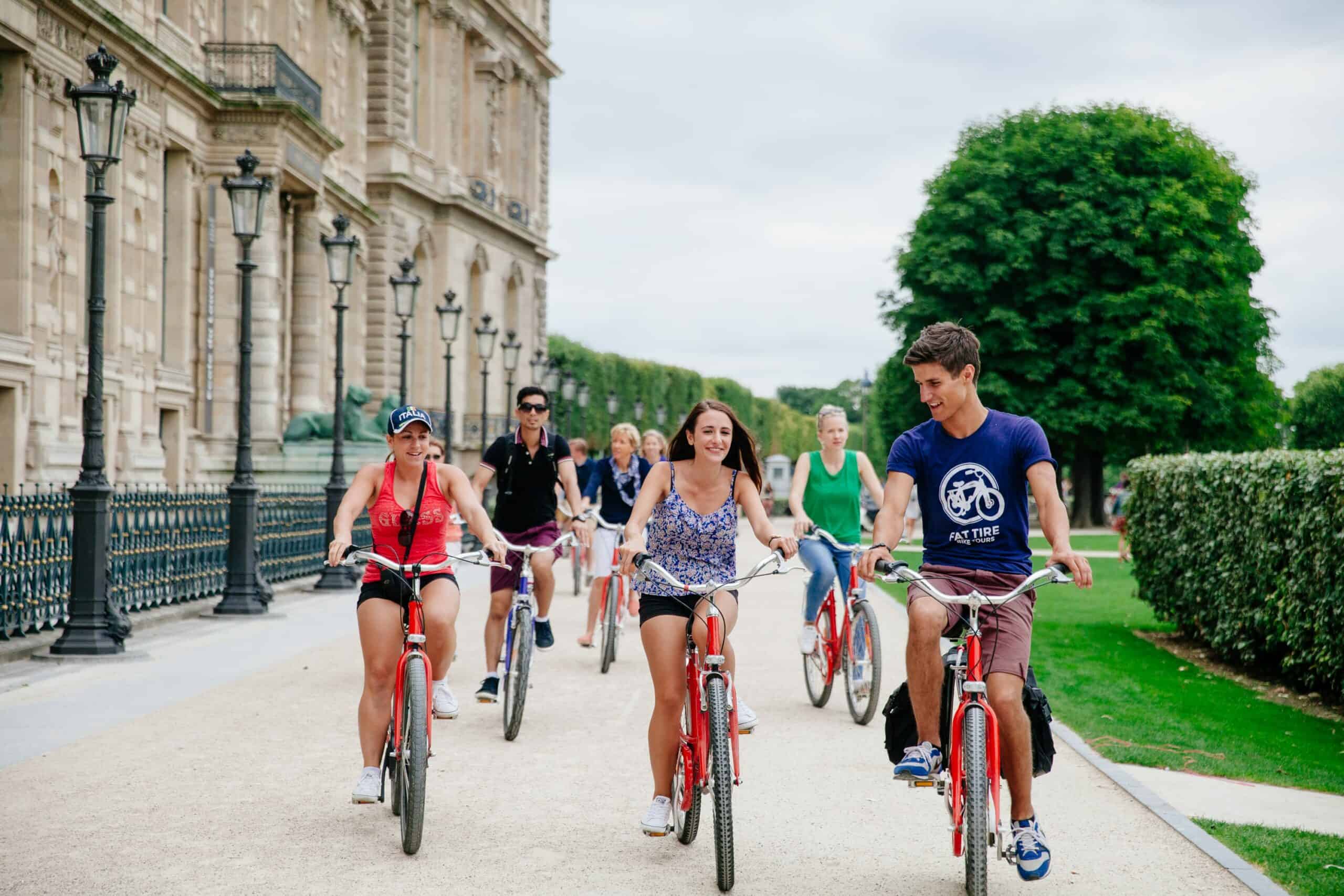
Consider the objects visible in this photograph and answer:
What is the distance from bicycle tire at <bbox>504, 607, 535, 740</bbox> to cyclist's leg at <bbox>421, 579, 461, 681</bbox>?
188 centimetres

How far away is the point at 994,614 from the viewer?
16.7 ft

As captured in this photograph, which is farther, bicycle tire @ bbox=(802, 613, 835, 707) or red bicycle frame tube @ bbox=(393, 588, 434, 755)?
bicycle tire @ bbox=(802, 613, 835, 707)

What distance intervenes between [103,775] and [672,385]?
244 ft

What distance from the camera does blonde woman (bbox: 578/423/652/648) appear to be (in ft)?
42.3

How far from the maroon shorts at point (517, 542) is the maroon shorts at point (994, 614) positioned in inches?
180

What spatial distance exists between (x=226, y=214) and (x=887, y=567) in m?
28.0

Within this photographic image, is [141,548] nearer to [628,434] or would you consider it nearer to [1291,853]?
[628,434]

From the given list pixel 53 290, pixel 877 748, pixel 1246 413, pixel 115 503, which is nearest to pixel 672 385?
pixel 1246 413

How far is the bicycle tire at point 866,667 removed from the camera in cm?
898

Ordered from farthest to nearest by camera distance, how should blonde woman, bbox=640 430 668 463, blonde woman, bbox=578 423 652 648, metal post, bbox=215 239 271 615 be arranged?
metal post, bbox=215 239 271 615
blonde woman, bbox=640 430 668 463
blonde woman, bbox=578 423 652 648

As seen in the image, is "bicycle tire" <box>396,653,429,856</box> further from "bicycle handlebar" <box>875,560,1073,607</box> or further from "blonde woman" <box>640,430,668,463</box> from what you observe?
"blonde woman" <box>640,430,668,463</box>

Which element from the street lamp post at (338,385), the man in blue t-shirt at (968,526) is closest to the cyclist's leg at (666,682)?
the man in blue t-shirt at (968,526)

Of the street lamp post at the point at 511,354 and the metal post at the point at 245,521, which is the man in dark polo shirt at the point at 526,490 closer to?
the metal post at the point at 245,521

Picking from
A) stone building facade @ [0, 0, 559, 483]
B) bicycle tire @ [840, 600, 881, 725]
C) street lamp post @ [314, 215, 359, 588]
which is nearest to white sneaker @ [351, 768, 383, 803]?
bicycle tire @ [840, 600, 881, 725]
